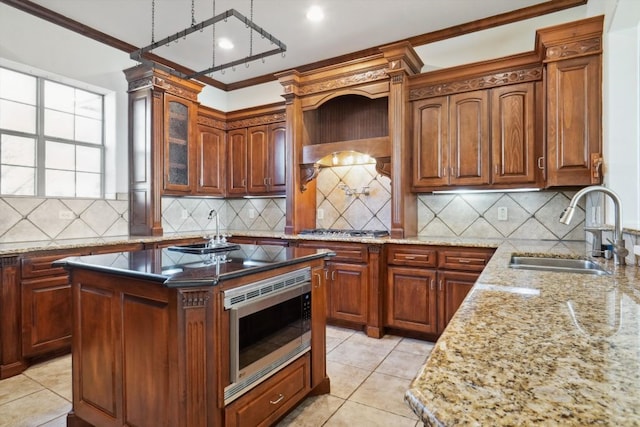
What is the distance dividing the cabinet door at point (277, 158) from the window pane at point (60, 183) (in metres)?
2.07

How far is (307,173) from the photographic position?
4.00 meters

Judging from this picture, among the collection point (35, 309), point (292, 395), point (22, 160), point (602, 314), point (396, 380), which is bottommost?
point (396, 380)

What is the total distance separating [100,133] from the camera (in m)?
3.92

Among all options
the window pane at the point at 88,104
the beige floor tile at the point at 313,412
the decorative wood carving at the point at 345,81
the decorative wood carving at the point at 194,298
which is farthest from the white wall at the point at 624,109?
the window pane at the point at 88,104

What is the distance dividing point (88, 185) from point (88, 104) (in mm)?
860

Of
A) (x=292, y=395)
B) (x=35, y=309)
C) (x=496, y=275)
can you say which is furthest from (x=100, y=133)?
(x=496, y=275)

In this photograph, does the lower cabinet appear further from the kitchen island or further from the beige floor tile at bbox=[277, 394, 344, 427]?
the kitchen island

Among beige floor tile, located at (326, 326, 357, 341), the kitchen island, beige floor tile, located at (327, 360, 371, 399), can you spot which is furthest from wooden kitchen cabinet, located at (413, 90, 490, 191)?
the kitchen island

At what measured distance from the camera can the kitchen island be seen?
145 centimetres

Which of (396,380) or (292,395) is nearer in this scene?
(292,395)

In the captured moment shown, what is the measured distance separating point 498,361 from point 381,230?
3211 mm

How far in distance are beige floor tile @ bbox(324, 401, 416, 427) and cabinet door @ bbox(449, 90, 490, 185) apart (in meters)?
2.10

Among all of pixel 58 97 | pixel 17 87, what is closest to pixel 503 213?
pixel 58 97

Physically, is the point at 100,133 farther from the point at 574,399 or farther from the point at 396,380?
the point at 574,399
